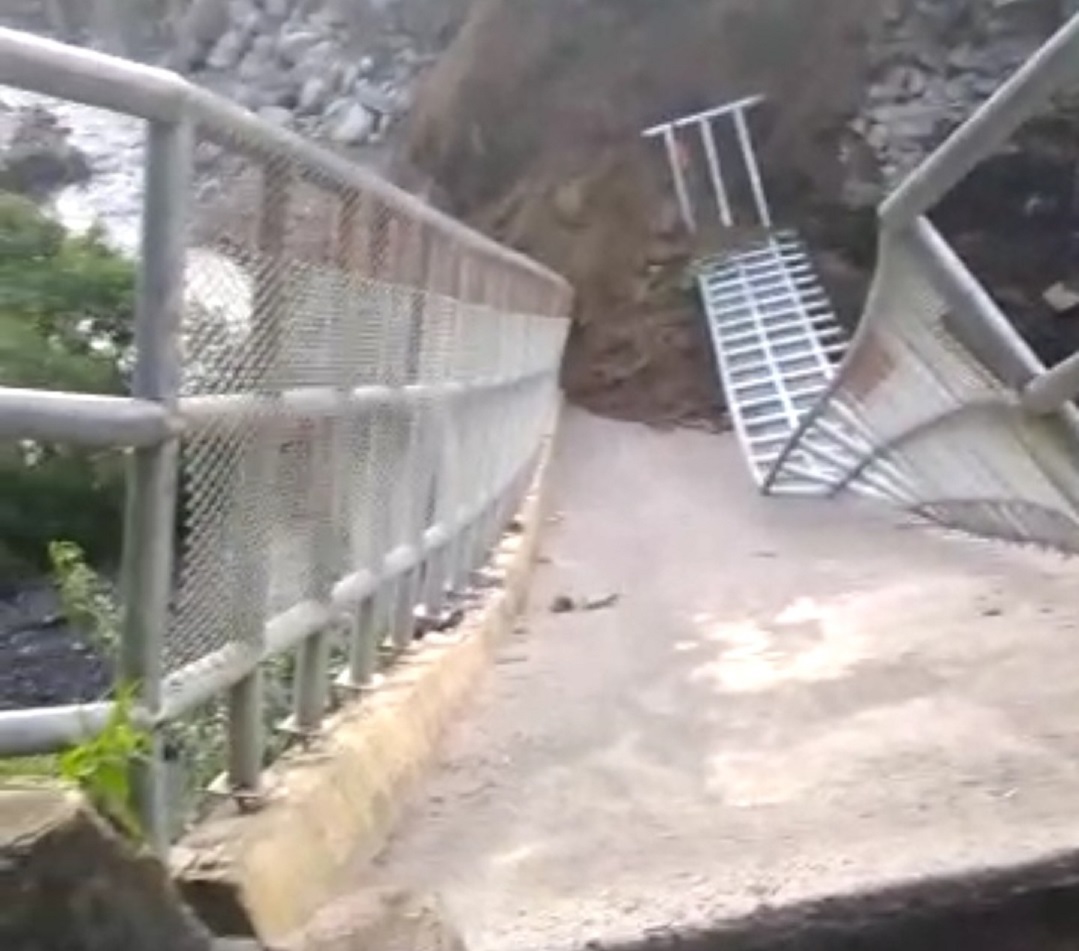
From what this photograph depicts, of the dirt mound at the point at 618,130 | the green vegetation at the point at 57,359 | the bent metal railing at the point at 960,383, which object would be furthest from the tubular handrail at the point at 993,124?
the dirt mound at the point at 618,130

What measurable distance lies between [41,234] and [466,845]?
A: 93 centimetres

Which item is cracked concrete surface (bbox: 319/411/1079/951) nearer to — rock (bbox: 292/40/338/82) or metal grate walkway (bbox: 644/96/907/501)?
metal grate walkway (bbox: 644/96/907/501)

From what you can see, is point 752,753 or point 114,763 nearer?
point 114,763

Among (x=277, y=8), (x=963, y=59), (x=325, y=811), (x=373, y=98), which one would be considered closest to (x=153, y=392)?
(x=325, y=811)

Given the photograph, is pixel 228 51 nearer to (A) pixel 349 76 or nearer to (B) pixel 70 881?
(A) pixel 349 76

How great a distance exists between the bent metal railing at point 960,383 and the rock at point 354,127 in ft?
25.6

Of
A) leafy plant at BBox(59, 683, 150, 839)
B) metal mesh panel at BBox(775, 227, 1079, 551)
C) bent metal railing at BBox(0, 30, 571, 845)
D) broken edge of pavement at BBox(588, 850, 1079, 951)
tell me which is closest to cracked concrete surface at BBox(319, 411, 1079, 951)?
broken edge of pavement at BBox(588, 850, 1079, 951)

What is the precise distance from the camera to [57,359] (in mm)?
1747

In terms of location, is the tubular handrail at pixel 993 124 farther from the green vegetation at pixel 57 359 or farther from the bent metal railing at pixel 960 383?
the green vegetation at pixel 57 359

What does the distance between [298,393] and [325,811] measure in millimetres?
463

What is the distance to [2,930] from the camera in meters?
1.44

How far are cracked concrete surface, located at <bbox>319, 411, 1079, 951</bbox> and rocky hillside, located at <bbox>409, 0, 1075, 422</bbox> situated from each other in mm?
7174

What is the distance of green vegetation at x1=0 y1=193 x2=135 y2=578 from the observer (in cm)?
169

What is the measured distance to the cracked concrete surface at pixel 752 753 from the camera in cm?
199
